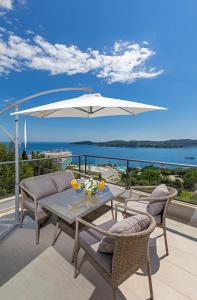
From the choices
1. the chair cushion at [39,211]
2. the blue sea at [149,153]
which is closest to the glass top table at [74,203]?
the chair cushion at [39,211]

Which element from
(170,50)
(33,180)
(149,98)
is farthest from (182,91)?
(33,180)

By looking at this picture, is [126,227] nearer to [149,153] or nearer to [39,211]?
[39,211]

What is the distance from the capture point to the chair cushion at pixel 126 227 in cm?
155

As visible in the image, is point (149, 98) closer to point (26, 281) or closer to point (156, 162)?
point (156, 162)

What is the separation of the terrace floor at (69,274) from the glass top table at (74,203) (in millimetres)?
590

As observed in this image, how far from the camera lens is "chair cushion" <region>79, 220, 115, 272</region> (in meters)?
1.67

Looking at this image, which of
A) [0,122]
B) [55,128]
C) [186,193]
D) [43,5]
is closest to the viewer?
[0,122]

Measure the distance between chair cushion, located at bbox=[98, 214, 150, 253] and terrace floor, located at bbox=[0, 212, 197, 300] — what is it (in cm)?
61

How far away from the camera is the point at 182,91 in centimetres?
1268

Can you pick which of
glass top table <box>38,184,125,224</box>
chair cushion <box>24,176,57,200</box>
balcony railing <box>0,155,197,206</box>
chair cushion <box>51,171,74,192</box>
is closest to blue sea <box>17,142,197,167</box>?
balcony railing <box>0,155,197,206</box>

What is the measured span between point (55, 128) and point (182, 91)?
11.5 meters

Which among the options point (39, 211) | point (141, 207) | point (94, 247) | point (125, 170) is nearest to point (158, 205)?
point (141, 207)

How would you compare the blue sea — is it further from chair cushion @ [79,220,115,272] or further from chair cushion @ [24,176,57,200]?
chair cushion @ [79,220,115,272]

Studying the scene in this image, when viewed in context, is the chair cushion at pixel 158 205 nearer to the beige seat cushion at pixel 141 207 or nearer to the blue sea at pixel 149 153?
the beige seat cushion at pixel 141 207
